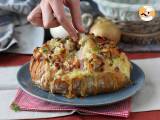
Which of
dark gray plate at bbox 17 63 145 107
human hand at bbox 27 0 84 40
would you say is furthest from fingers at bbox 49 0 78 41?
dark gray plate at bbox 17 63 145 107

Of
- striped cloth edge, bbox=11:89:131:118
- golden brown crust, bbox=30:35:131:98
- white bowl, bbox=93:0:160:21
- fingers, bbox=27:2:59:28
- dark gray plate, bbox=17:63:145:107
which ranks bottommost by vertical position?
striped cloth edge, bbox=11:89:131:118

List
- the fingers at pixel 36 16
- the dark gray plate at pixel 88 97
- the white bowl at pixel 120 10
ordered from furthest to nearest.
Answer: the white bowl at pixel 120 10 → the fingers at pixel 36 16 → the dark gray plate at pixel 88 97

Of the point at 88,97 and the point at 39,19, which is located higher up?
the point at 39,19

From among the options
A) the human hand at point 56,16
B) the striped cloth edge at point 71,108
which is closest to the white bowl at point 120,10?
the human hand at point 56,16

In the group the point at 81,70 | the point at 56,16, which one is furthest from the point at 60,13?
the point at 81,70

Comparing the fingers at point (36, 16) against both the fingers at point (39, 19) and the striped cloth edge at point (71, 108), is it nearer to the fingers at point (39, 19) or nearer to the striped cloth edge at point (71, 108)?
the fingers at point (39, 19)

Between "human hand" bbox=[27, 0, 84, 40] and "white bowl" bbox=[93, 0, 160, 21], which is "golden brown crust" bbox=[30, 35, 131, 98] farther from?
"white bowl" bbox=[93, 0, 160, 21]

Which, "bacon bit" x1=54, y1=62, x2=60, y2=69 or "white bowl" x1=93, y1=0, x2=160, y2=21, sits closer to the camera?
"bacon bit" x1=54, y1=62, x2=60, y2=69

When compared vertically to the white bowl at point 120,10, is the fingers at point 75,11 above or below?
above

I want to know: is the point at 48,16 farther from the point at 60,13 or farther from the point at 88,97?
the point at 88,97

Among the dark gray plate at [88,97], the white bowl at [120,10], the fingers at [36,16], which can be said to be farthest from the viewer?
the white bowl at [120,10]
